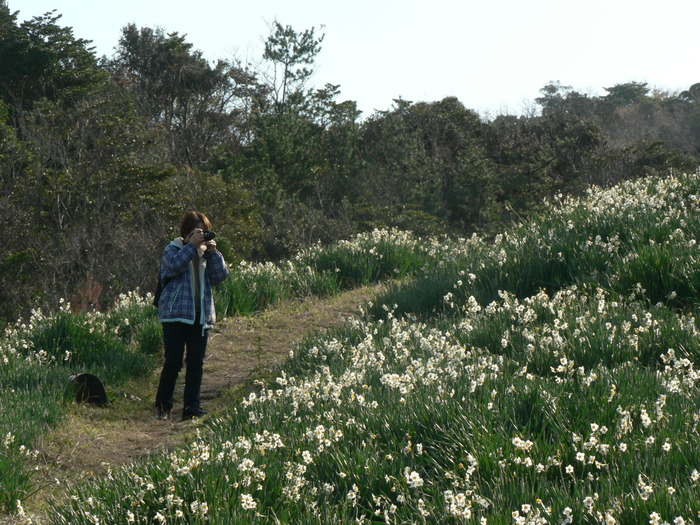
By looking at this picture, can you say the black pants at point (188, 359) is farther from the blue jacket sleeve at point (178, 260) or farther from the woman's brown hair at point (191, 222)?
the woman's brown hair at point (191, 222)

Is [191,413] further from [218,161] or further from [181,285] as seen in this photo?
[218,161]

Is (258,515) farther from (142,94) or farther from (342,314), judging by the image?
(142,94)

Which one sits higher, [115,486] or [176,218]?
[176,218]

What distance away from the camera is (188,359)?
22.4ft

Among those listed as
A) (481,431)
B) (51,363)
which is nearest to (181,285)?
(51,363)

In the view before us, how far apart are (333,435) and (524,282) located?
418 centimetres

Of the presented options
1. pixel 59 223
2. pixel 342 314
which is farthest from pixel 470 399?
pixel 59 223

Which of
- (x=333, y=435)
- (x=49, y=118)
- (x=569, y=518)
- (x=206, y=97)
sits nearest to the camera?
(x=569, y=518)

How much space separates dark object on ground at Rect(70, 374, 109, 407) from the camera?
6.86 meters

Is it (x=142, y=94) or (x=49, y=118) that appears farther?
(x=142, y=94)

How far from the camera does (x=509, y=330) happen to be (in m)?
6.18

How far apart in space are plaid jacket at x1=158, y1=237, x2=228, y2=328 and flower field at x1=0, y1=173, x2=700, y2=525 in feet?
3.46

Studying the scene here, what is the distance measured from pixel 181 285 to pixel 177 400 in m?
1.44

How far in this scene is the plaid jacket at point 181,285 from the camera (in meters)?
6.56
